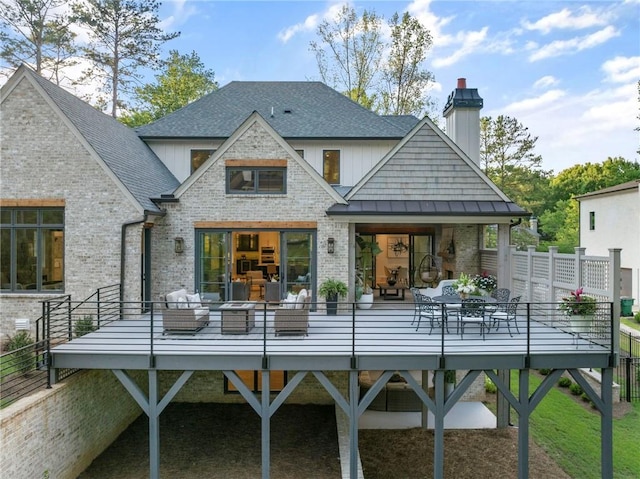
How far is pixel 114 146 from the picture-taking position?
40.7ft

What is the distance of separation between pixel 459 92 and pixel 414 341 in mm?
10173

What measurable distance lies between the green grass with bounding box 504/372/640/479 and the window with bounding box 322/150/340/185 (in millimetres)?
9870

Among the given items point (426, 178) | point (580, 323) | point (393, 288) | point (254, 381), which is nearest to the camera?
point (580, 323)

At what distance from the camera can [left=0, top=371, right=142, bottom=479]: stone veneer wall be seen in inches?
248

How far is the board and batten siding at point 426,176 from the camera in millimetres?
12195

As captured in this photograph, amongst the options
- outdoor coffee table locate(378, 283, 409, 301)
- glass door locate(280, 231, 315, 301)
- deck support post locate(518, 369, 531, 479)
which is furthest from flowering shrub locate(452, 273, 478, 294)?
outdoor coffee table locate(378, 283, 409, 301)

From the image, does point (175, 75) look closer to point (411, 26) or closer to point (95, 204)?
point (411, 26)

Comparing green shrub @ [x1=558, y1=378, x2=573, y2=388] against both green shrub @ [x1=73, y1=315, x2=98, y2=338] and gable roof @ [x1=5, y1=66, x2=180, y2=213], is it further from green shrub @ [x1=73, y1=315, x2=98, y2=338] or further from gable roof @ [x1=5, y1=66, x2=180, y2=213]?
green shrub @ [x1=73, y1=315, x2=98, y2=338]

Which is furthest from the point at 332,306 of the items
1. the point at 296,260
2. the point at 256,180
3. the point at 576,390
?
the point at 576,390

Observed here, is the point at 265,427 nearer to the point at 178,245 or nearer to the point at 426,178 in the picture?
the point at 178,245

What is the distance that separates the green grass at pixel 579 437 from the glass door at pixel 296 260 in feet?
24.7

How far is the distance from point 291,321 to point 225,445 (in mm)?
3299

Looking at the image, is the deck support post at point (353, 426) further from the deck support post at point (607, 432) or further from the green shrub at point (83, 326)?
the green shrub at point (83, 326)

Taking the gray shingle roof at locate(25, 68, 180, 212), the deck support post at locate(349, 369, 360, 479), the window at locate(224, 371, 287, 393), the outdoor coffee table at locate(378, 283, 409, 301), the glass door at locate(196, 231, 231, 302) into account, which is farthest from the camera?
the outdoor coffee table at locate(378, 283, 409, 301)
